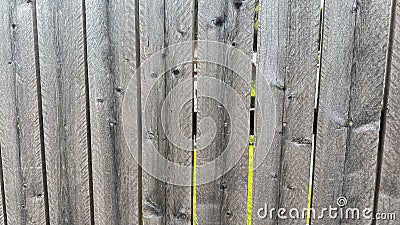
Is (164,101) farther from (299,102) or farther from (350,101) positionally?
(350,101)

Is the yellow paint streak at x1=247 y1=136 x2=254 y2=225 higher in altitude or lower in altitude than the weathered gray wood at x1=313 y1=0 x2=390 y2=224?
lower

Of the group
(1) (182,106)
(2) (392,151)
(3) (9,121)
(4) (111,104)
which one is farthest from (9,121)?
(2) (392,151)

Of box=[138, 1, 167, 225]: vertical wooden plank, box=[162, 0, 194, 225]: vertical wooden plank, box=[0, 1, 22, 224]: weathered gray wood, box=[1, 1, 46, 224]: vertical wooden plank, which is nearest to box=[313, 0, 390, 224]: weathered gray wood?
box=[162, 0, 194, 225]: vertical wooden plank

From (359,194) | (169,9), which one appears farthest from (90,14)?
(359,194)

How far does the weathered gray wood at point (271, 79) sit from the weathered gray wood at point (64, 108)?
806 mm

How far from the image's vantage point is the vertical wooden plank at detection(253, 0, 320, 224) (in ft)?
5.72

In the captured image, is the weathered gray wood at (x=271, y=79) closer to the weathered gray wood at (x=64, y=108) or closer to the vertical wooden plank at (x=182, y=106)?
the vertical wooden plank at (x=182, y=106)

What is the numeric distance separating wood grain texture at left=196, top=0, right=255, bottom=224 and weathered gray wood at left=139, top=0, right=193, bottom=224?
0.06 meters

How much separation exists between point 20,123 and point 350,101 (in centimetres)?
154

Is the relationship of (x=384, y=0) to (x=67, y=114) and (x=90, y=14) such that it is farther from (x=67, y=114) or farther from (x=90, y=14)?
(x=67, y=114)

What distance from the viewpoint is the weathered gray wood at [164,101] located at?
1.83 meters

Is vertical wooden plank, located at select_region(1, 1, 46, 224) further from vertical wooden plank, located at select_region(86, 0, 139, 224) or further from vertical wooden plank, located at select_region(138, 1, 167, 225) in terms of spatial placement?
vertical wooden plank, located at select_region(138, 1, 167, 225)

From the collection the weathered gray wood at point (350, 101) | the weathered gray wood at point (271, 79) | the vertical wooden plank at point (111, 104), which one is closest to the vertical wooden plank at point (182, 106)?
the vertical wooden plank at point (111, 104)

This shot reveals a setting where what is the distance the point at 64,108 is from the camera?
203cm
